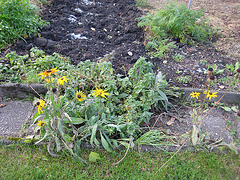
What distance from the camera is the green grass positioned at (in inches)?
79.8

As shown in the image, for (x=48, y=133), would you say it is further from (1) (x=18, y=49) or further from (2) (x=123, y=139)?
(1) (x=18, y=49)

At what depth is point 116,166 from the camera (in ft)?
6.91

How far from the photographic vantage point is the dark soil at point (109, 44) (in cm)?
341

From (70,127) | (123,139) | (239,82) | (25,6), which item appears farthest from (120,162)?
(25,6)

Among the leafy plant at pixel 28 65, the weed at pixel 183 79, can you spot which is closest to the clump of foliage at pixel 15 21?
the leafy plant at pixel 28 65

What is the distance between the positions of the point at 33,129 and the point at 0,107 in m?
0.72

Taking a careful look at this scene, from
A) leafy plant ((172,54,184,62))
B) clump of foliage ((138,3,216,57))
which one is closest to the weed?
leafy plant ((172,54,184,62))

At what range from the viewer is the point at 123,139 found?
7.37ft

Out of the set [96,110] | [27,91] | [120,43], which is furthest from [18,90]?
[120,43]

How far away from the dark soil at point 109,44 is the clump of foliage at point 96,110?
47 cm

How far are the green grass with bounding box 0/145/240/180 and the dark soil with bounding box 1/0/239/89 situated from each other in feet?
4.24

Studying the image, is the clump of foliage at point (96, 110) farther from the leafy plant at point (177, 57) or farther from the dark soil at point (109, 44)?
the leafy plant at point (177, 57)

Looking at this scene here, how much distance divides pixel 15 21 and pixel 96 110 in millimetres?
2634

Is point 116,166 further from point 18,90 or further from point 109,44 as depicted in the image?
point 109,44
